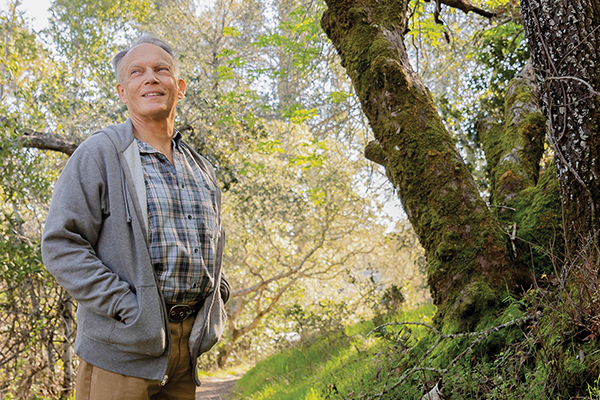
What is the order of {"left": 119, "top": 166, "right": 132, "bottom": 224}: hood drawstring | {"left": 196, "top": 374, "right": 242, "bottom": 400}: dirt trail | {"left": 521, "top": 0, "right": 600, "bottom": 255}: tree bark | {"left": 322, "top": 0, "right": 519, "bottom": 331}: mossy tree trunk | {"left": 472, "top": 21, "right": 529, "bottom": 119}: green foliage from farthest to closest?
{"left": 196, "top": 374, "right": 242, "bottom": 400}: dirt trail → {"left": 472, "top": 21, "right": 529, "bottom": 119}: green foliage → {"left": 322, "top": 0, "right": 519, "bottom": 331}: mossy tree trunk → {"left": 521, "top": 0, "right": 600, "bottom": 255}: tree bark → {"left": 119, "top": 166, "right": 132, "bottom": 224}: hood drawstring

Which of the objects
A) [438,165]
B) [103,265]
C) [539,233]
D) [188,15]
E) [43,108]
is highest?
[188,15]

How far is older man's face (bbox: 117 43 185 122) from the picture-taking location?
7.45 feet

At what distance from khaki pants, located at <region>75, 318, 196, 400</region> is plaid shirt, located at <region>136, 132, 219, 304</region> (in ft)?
0.53

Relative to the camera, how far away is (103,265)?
1.88 metres

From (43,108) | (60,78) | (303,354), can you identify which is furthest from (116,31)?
(303,354)

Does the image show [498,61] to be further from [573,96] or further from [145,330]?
[145,330]

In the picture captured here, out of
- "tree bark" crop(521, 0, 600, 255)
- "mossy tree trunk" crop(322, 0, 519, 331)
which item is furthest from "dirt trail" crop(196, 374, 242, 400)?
"tree bark" crop(521, 0, 600, 255)

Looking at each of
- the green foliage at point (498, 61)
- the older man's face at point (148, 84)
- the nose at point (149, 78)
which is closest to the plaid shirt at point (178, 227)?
the older man's face at point (148, 84)

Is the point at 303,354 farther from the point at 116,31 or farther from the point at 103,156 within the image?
the point at 116,31

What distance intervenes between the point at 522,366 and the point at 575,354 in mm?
293

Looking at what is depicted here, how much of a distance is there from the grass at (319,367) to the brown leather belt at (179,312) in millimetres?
1557

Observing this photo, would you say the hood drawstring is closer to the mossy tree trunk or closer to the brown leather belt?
the brown leather belt

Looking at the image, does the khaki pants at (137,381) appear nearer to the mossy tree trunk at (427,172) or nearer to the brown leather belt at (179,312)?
the brown leather belt at (179,312)

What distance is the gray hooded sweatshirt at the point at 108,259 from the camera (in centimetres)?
184
